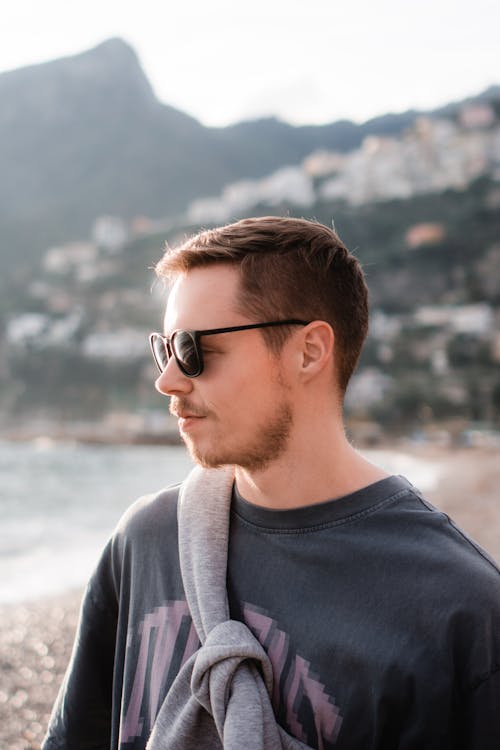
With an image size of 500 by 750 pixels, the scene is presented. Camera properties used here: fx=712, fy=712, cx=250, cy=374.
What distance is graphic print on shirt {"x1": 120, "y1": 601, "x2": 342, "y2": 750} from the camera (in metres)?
1.12

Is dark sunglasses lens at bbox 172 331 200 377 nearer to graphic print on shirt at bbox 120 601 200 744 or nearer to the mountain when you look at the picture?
graphic print on shirt at bbox 120 601 200 744

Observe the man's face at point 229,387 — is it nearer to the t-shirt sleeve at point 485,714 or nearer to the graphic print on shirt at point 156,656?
the graphic print on shirt at point 156,656

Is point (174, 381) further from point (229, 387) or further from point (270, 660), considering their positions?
point (270, 660)

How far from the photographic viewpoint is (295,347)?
1.29m

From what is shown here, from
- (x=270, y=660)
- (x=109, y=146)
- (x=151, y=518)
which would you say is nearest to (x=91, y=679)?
(x=151, y=518)

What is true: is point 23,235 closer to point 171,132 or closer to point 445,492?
point 171,132

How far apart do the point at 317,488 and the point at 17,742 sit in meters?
3.76

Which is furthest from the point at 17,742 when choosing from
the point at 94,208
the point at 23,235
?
the point at 94,208

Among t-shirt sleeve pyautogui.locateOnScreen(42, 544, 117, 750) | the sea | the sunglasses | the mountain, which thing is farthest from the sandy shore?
the mountain

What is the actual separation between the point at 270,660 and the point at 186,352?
54 centimetres

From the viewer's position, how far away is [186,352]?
1282mm

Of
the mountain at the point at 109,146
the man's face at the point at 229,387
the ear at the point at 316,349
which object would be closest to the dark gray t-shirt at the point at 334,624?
the man's face at the point at 229,387

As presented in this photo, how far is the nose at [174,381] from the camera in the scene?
1308 mm

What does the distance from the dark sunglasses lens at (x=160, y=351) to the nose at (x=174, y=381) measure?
0.07 m
